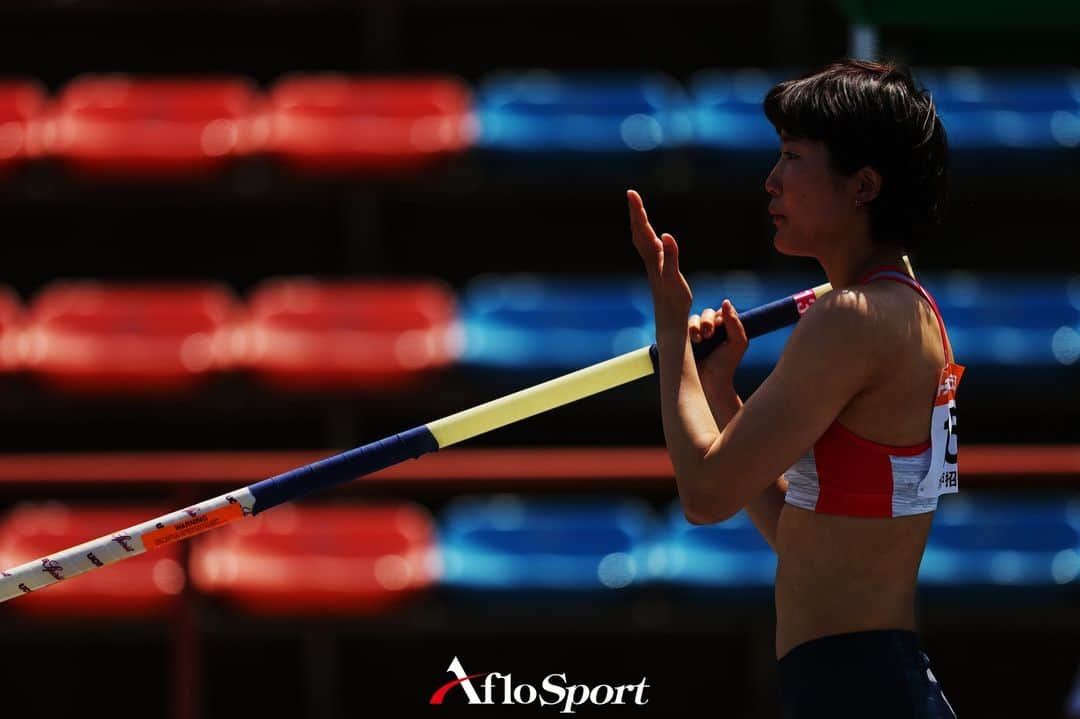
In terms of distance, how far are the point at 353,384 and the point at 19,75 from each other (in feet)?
10.3

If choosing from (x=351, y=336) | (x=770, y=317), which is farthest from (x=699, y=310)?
(x=770, y=317)

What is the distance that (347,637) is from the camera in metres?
7.13

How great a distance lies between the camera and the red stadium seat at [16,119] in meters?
7.65

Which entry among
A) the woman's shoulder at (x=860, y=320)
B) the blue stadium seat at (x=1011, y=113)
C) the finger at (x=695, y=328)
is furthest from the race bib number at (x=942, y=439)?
the blue stadium seat at (x=1011, y=113)

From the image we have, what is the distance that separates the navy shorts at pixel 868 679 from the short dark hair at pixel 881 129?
1.74 feet

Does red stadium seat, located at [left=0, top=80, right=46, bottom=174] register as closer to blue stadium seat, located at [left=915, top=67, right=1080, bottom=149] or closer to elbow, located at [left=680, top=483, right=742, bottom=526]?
blue stadium seat, located at [left=915, top=67, right=1080, bottom=149]

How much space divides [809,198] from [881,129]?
0.42 ft

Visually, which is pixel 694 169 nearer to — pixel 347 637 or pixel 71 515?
pixel 347 637

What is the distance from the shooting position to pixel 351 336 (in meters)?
7.21

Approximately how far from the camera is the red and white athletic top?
6.82ft

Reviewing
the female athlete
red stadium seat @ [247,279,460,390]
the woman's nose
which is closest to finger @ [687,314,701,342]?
the female athlete

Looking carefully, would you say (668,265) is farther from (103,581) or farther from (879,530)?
(103,581)

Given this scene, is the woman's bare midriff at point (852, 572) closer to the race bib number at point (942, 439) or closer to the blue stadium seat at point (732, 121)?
the race bib number at point (942, 439)

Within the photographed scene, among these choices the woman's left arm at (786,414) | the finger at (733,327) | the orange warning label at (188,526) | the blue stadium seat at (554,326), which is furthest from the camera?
the blue stadium seat at (554,326)
